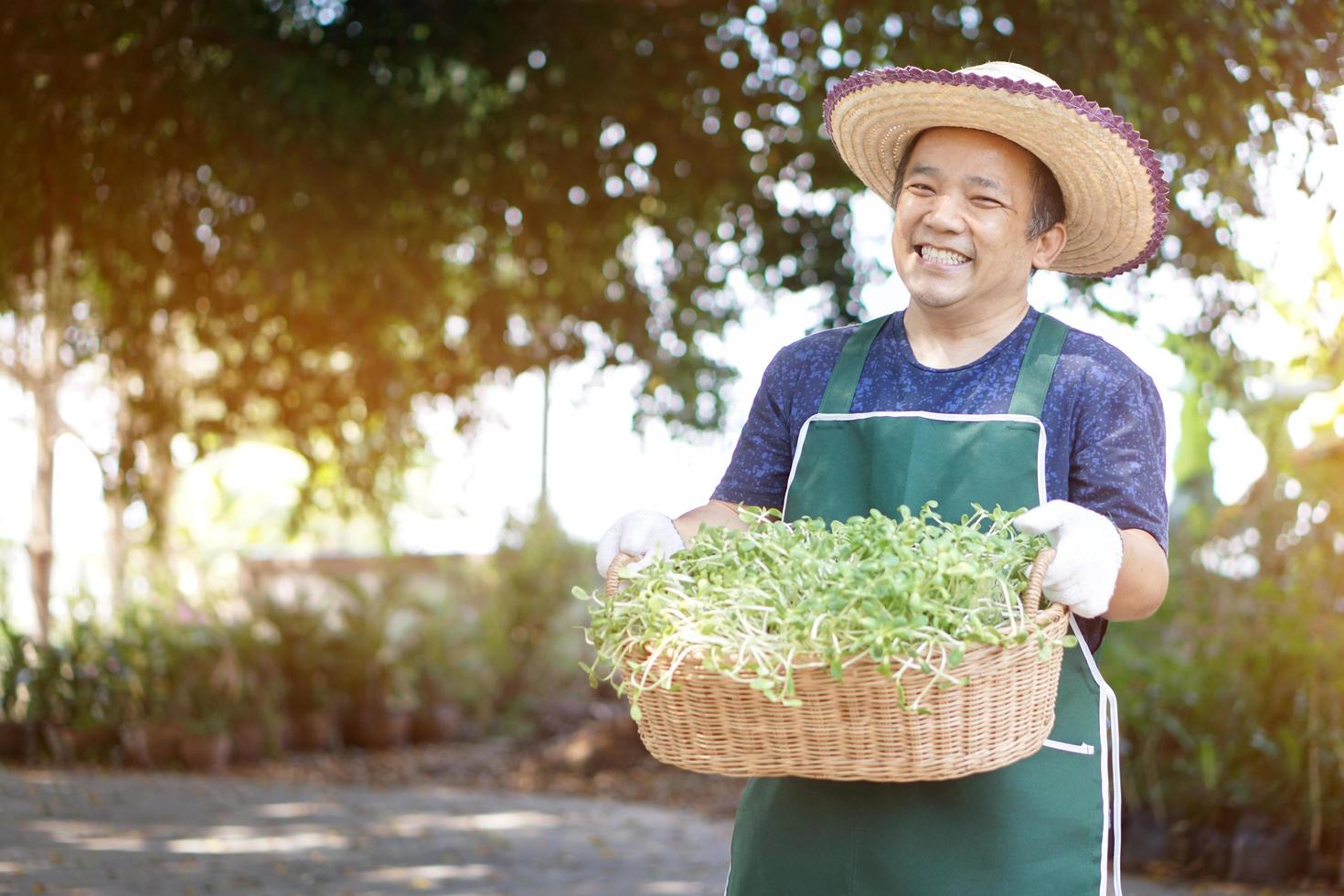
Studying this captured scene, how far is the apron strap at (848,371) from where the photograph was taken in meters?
2.03

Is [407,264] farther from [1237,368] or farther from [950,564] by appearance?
[950,564]

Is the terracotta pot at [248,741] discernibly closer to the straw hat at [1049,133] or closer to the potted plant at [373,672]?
the potted plant at [373,672]

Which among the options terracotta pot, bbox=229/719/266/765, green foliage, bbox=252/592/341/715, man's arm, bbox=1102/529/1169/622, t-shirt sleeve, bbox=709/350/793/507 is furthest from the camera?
green foliage, bbox=252/592/341/715

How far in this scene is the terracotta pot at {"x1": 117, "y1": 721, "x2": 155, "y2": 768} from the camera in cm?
834

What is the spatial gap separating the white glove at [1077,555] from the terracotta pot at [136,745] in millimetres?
7692

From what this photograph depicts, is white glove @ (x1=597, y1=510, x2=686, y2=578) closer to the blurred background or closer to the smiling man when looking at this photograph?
the smiling man

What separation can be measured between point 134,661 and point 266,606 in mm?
991

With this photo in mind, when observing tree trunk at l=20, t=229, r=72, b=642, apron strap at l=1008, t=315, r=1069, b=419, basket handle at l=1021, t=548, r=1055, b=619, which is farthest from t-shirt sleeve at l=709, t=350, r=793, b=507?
tree trunk at l=20, t=229, r=72, b=642

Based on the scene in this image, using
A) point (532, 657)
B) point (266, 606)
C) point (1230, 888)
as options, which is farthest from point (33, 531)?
point (1230, 888)

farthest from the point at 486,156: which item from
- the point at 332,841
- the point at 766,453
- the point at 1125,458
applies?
the point at 1125,458

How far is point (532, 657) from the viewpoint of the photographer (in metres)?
10.1

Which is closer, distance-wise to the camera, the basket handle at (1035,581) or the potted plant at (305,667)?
the basket handle at (1035,581)

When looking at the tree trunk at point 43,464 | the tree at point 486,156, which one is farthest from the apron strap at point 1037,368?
the tree trunk at point 43,464

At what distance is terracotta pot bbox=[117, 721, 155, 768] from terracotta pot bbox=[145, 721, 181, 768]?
0.01 m
